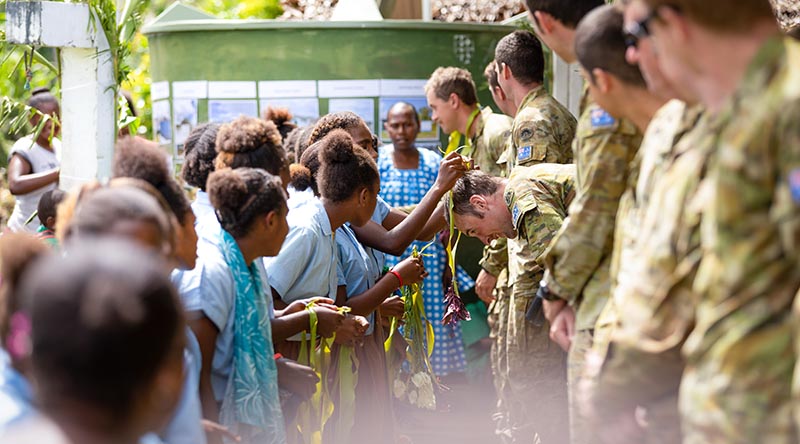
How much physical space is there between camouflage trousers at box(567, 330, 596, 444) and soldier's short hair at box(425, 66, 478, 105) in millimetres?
3958

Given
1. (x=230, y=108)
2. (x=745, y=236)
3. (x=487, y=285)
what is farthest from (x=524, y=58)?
(x=745, y=236)

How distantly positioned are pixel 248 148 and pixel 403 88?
362cm

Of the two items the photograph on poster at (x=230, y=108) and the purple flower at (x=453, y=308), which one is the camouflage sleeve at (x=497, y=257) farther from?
the photograph on poster at (x=230, y=108)

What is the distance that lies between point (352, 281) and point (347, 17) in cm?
362

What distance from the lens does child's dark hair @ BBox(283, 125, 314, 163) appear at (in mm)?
5840

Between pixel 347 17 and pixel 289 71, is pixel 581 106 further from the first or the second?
pixel 347 17

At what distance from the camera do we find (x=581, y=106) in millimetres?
3512

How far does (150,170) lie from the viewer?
10.8ft

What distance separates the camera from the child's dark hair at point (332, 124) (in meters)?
5.68

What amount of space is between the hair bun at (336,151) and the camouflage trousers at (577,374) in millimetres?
1906

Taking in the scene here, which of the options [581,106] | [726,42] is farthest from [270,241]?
[726,42]

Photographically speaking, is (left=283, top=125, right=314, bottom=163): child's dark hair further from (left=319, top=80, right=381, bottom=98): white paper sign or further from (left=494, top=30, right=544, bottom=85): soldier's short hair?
(left=494, top=30, right=544, bottom=85): soldier's short hair

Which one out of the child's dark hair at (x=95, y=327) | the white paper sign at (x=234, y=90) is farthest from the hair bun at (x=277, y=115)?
the child's dark hair at (x=95, y=327)

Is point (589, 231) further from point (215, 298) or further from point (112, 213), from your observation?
point (112, 213)
